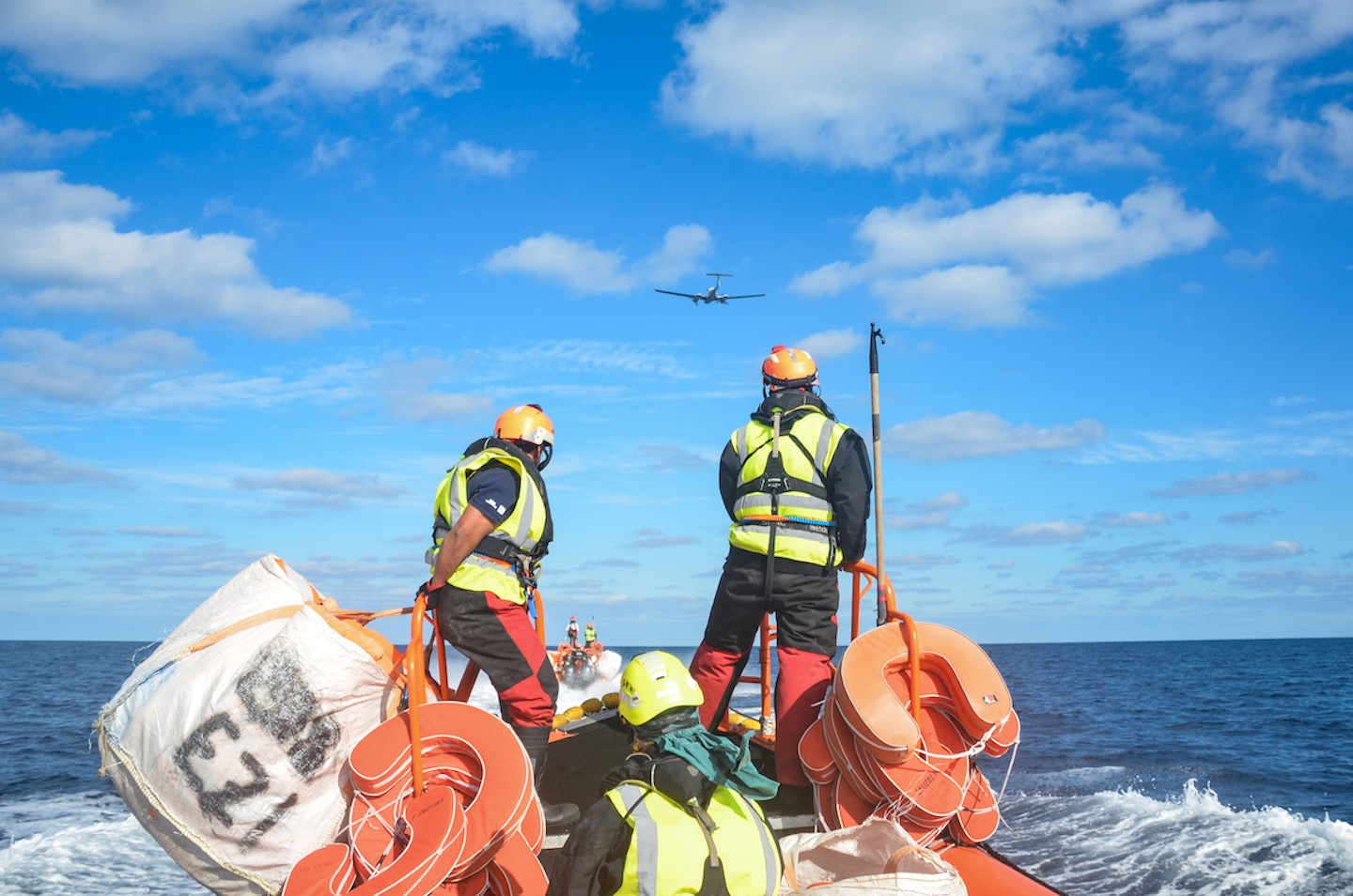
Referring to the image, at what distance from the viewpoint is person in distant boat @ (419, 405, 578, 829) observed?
4723mm

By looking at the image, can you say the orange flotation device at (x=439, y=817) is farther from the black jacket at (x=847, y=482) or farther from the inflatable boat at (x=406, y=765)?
the black jacket at (x=847, y=482)

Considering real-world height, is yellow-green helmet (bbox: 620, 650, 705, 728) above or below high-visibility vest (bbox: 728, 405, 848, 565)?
Result: below

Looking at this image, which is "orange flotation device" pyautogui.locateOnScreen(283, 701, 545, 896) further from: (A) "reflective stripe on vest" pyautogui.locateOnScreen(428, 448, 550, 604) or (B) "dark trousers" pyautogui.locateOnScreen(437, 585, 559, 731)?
(A) "reflective stripe on vest" pyautogui.locateOnScreen(428, 448, 550, 604)

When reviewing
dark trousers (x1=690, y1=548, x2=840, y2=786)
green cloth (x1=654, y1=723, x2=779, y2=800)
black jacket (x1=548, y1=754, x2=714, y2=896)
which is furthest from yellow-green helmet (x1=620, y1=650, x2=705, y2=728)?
dark trousers (x1=690, y1=548, x2=840, y2=786)

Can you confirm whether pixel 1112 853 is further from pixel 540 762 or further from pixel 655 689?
pixel 655 689

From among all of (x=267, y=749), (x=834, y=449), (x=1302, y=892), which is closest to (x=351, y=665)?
(x=267, y=749)

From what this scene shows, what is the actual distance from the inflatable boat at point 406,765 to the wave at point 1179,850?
493cm

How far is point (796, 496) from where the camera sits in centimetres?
516

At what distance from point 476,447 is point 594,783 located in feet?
6.33

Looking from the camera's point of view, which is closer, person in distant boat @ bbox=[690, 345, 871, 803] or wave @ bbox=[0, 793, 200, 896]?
person in distant boat @ bbox=[690, 345, 871, 803]

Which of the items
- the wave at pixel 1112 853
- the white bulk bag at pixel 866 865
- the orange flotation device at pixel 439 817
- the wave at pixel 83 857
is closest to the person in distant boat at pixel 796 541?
the white bulk bag at pixel 866 865

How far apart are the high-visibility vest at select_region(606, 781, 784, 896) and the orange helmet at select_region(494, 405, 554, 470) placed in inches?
92.7

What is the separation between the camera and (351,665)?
15.3 feet

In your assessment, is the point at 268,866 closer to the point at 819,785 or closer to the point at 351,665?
the point at 351,665
